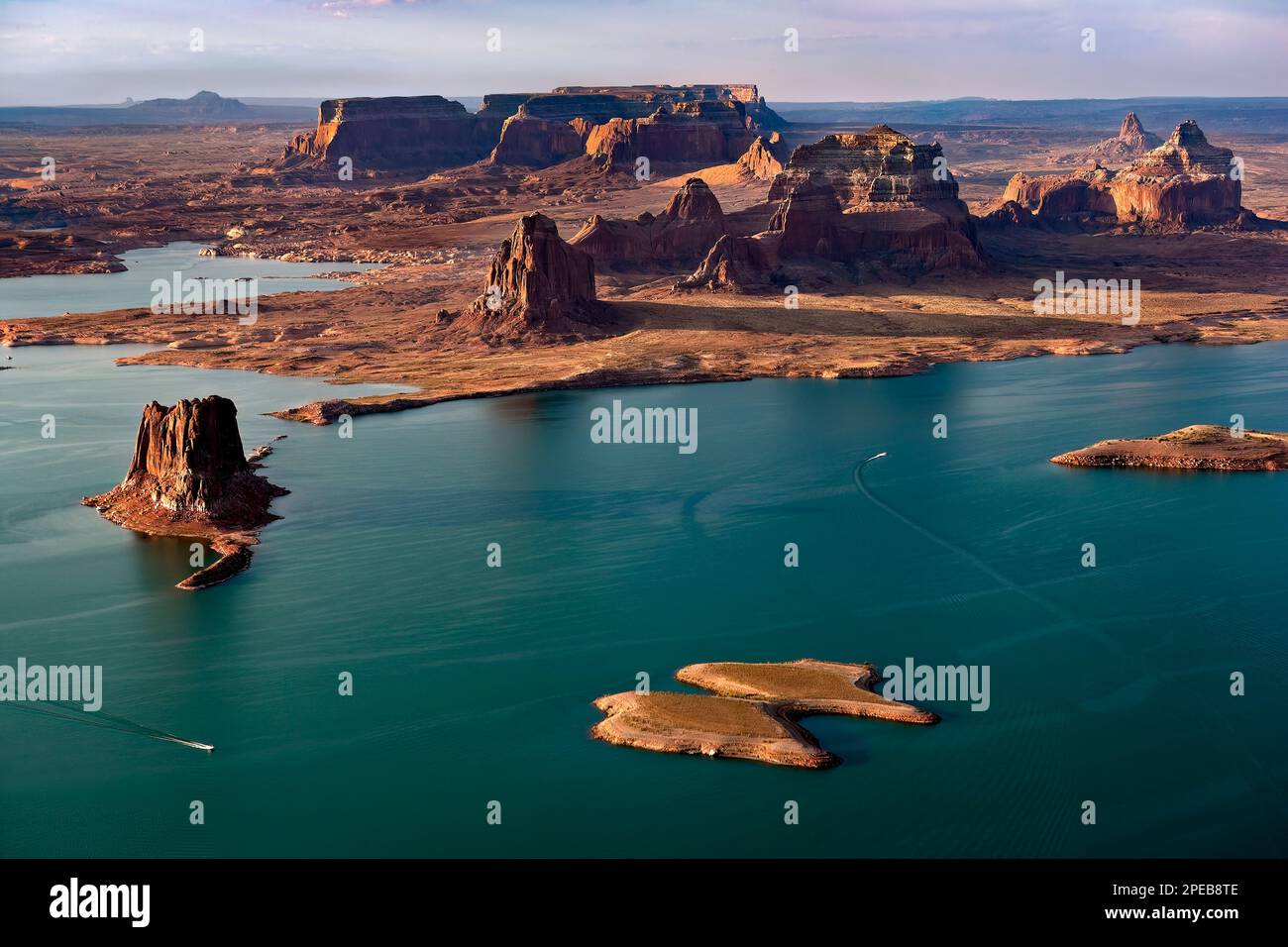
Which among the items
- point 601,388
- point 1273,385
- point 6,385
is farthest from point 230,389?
point 1273,385

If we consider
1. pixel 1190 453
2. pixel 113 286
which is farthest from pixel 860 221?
pixel 113 286

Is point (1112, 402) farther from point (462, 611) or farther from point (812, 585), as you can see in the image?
point (462, 611)

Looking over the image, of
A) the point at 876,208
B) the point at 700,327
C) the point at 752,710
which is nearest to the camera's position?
the point at 752,710

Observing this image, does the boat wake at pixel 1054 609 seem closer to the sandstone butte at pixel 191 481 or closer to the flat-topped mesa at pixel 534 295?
the sandstone butte at pixel 191 481

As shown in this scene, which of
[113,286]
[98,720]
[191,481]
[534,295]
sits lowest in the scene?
[98,720]

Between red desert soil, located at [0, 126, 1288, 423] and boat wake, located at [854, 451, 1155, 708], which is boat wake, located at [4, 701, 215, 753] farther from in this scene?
red desert soil, located at [0, 126, 1288, 423]

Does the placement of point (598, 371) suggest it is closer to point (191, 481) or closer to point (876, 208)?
point (191, 481)

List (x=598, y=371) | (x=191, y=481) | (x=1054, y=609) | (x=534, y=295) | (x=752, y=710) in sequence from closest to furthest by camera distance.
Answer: (x=752, y=710), (x=1054, y=609), (x=191, y=481), (x=598, y=371), (x=534, y=295)
